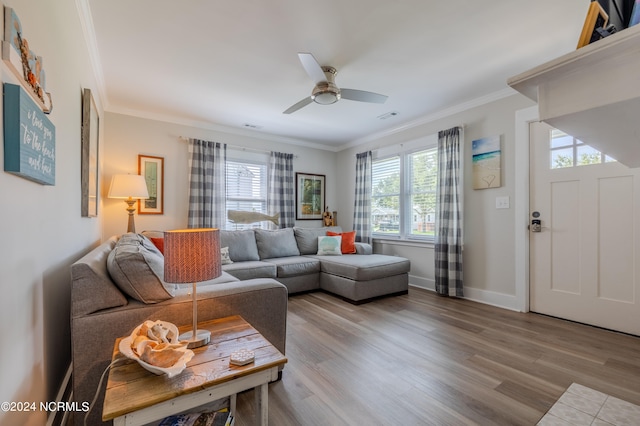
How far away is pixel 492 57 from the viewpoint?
8.28 feet

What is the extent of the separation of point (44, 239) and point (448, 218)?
379 cm

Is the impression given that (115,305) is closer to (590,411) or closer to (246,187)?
(590,411)

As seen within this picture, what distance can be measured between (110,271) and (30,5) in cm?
115

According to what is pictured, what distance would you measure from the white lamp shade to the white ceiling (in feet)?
3.19

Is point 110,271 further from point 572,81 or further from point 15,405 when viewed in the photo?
point 572,81

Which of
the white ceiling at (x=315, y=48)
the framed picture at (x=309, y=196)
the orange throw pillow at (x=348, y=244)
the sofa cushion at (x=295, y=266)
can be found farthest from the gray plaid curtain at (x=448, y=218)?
the framed picture at (x=309, y=196)

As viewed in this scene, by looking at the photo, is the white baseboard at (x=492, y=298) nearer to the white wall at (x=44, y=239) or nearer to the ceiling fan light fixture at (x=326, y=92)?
the ceiling fan light fixture at (x=326, y=92)

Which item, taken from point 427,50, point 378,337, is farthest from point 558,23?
point 378,337

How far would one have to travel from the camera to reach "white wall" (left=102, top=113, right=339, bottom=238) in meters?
3.65

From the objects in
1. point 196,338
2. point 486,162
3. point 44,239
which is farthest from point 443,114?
point 44,239

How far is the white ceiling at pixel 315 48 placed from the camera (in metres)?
1.94

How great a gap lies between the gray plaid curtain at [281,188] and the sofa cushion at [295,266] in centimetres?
101

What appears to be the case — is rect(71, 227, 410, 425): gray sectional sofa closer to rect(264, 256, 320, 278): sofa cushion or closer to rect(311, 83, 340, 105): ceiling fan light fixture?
rect(264, 256, 320, 278): sofa cushion

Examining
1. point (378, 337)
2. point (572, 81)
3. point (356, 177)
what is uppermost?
point (356, 177)
